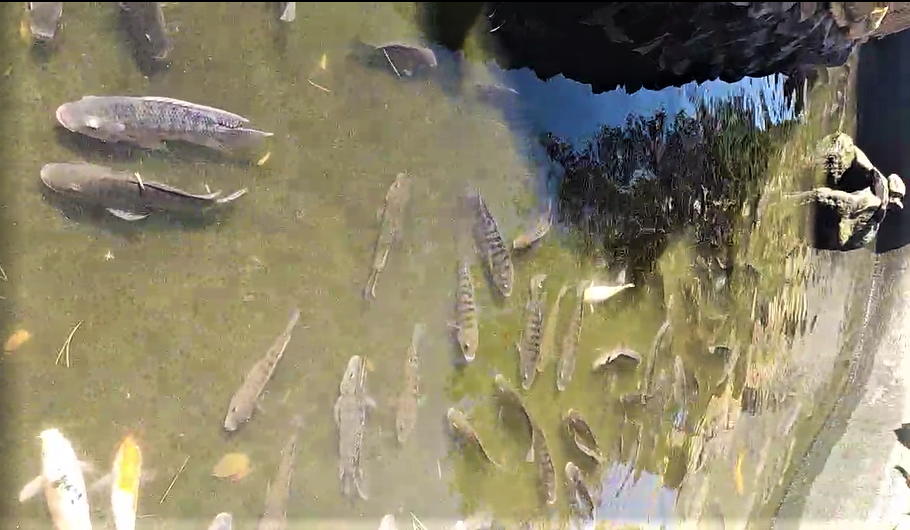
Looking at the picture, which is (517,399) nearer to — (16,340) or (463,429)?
(463,429)

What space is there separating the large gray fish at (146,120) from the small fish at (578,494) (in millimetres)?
2218

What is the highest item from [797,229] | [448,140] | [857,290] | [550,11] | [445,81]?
[550,11]

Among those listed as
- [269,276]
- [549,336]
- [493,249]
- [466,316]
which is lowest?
[549,336]

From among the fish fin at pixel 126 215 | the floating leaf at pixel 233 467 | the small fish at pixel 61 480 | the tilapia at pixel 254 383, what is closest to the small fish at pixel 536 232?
the tilapia at pixel 254 383

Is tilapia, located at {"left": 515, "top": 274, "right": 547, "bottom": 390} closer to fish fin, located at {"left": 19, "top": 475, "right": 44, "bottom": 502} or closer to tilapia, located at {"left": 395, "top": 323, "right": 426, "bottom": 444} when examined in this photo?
tilapia, located at {"left": 395, "top": 323, "right": 426, "bottom": 444}

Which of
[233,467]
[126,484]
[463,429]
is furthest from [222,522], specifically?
[463,429]

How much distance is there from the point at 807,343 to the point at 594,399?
5.93 ft

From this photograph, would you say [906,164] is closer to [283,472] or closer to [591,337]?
[591,337]

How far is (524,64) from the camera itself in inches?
115

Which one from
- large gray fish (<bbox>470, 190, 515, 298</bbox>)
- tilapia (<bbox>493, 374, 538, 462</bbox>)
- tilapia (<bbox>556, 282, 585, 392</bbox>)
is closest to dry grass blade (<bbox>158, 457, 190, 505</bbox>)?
tilapia (<bbox>493, 374, 538, 462</bbox>)

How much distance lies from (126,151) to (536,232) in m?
1.73

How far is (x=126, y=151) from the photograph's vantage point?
2297 mm

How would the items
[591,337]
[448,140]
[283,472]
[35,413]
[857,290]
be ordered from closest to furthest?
[35,413], [283,472], [448,140], [591,337], [857,290]

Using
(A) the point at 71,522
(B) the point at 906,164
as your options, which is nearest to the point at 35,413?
(A) the point at 71,522
